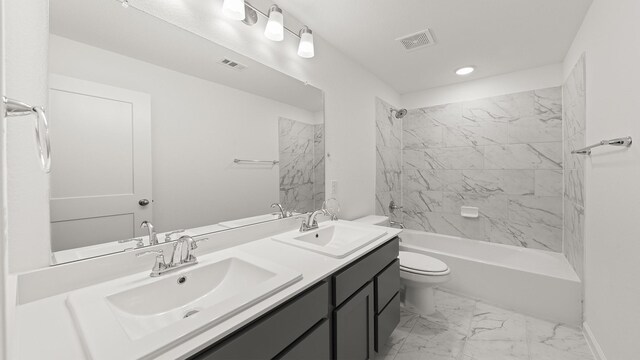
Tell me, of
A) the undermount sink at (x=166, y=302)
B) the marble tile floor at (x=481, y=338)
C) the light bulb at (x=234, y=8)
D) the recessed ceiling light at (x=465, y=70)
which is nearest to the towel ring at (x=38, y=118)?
the undermount sink at (x=166, y=302)

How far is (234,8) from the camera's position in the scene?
1278 mm

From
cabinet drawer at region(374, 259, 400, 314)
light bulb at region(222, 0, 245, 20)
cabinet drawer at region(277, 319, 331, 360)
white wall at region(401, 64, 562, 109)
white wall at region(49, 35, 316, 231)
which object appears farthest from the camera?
white wall at region(401, 64, 562, 109)

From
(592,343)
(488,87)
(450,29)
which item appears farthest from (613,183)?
(488,87)

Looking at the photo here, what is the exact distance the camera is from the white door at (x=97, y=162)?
2.95 feet

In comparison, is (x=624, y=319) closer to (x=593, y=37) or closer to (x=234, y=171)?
(x=593, y=37)

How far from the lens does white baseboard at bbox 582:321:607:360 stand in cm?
156

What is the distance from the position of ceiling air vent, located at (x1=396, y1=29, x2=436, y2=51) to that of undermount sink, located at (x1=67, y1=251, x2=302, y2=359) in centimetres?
206

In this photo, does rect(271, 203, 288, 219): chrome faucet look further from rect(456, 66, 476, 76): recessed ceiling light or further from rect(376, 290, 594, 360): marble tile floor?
rect(456, 66, 476, 76): recessed ceiling light

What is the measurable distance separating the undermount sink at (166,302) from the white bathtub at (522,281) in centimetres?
215

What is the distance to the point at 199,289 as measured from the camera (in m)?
1.03

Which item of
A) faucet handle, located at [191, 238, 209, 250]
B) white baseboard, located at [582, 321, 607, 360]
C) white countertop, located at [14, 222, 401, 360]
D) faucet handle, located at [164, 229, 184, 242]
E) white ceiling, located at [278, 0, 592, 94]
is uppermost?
white ceiling, located at [278, 0, 592, 94]

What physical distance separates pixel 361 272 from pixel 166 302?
33.8 inches

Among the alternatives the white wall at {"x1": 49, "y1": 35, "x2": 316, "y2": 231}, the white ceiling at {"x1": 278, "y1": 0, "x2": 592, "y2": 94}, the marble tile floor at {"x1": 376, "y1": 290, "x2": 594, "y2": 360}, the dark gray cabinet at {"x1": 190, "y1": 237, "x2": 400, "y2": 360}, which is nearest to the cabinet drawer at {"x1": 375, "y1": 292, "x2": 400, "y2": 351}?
the dark gray cabinet at {"x1": 190, "y1": 237, "x2": 400, "y2": 360}

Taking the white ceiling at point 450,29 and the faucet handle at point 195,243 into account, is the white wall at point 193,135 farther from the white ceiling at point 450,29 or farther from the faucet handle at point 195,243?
the white ceiling at point 450,29
